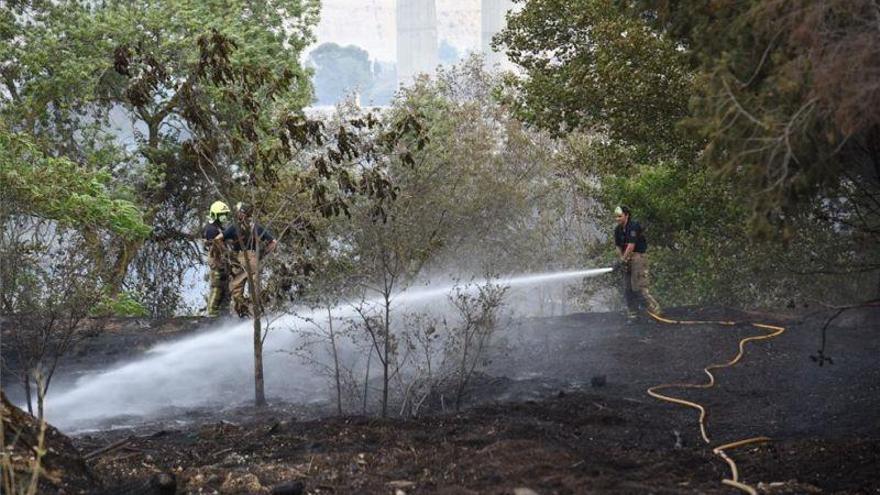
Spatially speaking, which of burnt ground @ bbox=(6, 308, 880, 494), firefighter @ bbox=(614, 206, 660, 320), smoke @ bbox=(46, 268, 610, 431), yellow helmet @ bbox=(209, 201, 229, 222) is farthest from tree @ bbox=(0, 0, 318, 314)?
firefighter @ bbox=(614, 206, 660, 320)

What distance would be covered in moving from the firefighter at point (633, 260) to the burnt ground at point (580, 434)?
56.8 inches

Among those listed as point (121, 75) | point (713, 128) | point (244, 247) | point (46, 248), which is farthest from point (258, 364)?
point (121, 75)

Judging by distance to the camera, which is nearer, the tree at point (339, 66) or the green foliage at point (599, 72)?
the green foliage at point (599, 72)

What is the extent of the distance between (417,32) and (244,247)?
77.7 metres

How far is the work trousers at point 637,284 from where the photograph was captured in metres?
16.5

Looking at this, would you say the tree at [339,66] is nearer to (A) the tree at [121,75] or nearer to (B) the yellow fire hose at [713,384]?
(A) the tree at [121,75]

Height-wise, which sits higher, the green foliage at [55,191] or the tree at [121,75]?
the tree at [121,75]

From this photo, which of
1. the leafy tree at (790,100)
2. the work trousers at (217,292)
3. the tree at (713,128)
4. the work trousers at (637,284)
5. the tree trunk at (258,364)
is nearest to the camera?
the leafy tree at (790,100)

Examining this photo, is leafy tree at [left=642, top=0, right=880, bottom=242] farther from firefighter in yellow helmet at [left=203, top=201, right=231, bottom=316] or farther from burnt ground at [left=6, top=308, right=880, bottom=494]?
firefighter in yellow helmet at [left=203, top=201, right=231, bottom=316]

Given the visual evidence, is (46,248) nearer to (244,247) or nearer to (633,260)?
Result: (244,247)

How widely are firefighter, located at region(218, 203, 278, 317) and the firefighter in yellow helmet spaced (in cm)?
21

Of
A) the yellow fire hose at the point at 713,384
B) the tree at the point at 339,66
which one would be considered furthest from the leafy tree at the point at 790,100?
the tree at the point at 339,66

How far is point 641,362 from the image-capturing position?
1402 centimetres

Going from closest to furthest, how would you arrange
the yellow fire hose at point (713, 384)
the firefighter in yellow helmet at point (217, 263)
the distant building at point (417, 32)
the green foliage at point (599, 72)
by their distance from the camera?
the yellow fire hose at point (713, 384)
the green foliage at point (599, 72)
the firefighter in yellow helmet at point (217, 263)
the distant building at point (417, 32)
